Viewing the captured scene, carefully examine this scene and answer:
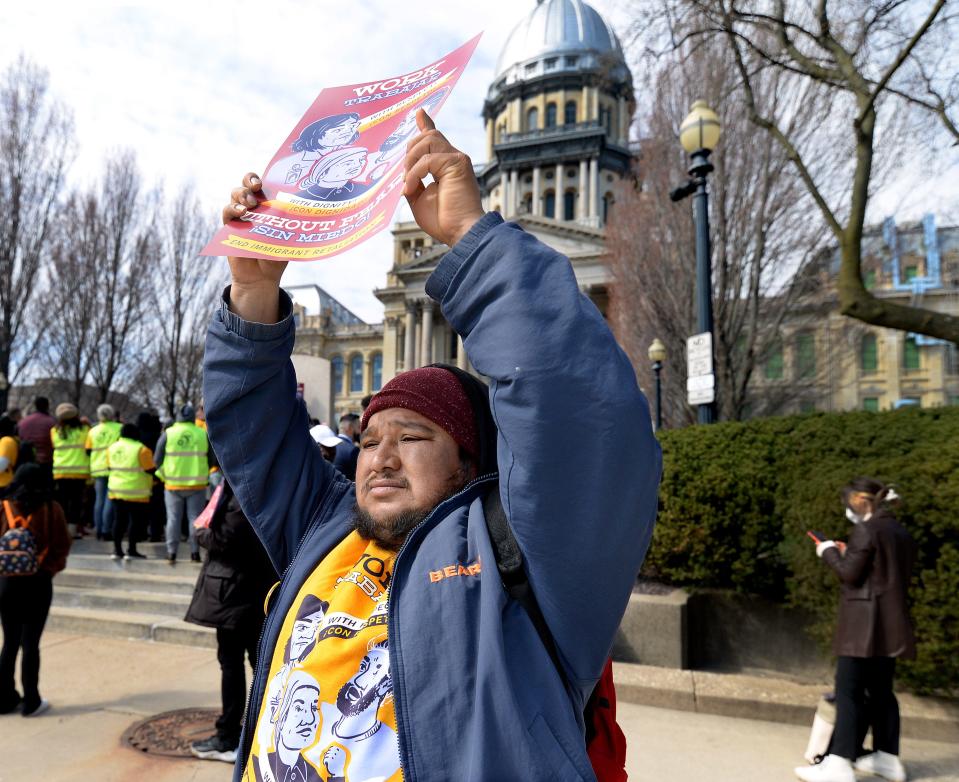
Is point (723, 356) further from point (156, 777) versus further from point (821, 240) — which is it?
point (156, 777)

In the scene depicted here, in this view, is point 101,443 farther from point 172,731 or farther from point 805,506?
point 805,506

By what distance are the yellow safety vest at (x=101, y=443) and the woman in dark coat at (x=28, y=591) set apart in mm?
4827

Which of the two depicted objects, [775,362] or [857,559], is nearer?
[857,559]

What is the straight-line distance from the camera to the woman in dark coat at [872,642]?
12.7 feet

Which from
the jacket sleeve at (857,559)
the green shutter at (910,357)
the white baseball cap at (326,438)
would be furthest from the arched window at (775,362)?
the green shutter at (910,357)

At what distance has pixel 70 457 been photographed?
9.94m

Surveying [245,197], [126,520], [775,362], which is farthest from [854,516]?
[775,362]

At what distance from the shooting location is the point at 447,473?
1.47 meters

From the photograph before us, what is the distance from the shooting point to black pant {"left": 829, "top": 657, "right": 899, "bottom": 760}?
389 centimetres

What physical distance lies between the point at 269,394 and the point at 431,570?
735 mm

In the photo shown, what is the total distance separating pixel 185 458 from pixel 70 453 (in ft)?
9.47

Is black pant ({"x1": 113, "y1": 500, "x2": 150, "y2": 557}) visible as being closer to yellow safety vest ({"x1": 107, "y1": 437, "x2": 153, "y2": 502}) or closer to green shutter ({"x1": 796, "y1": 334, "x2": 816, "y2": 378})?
yellow safety vest ({"x1": 107, "y1": 437, "x2": 153, "y2": 502})

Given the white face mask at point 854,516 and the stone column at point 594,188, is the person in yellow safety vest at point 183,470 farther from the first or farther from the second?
the stone column at point 594,188

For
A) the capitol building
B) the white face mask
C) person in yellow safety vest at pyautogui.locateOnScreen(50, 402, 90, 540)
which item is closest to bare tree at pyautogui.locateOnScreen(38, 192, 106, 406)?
person in yellow safety vest at pyautogui.locateOnScreen(50, 402, 90, 540)
